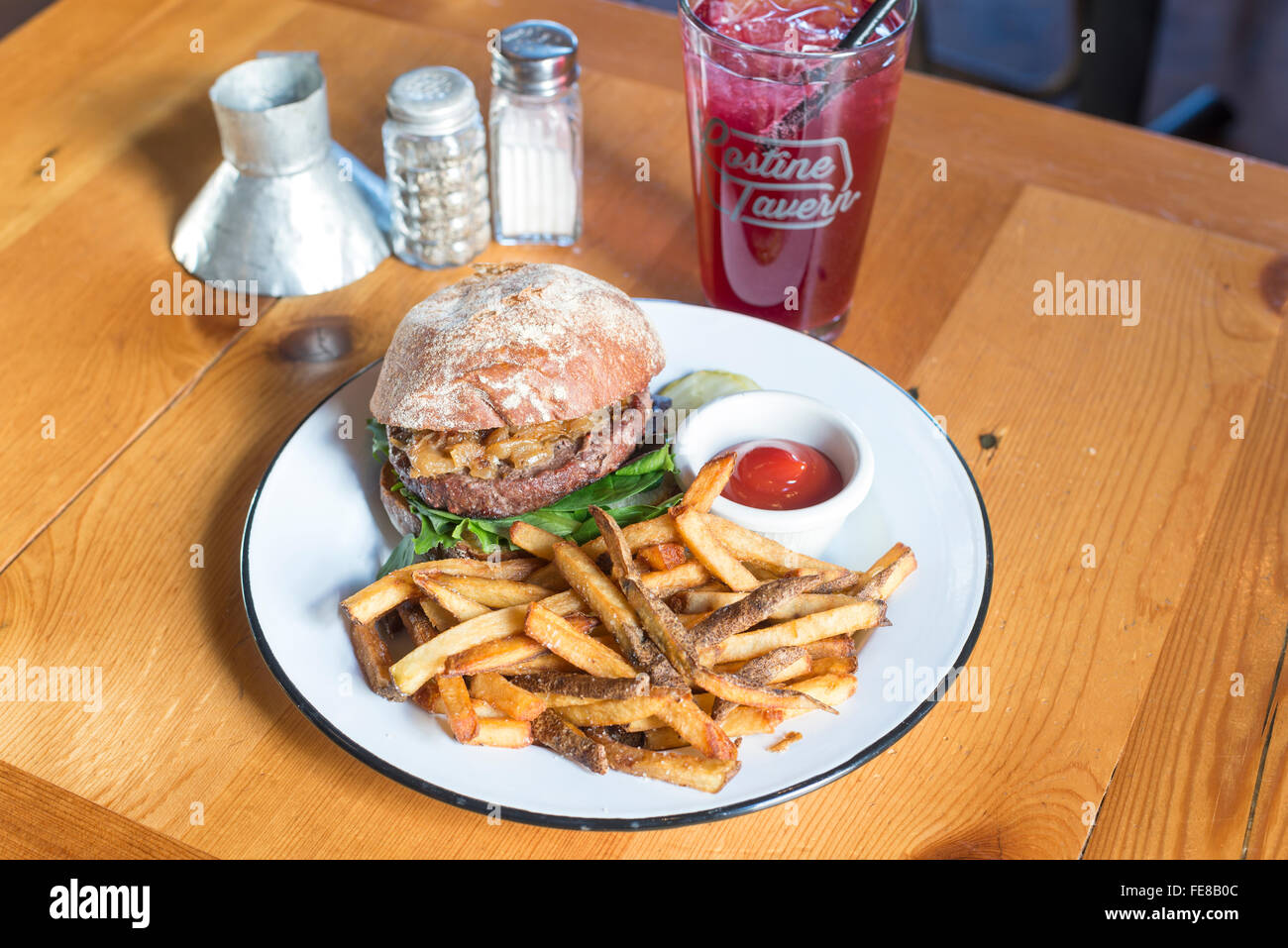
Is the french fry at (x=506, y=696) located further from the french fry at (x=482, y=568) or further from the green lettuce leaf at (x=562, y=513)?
the green lettuce leaf at (x=562, y=513)

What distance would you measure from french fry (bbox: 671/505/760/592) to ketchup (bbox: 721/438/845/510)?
266 millimetres

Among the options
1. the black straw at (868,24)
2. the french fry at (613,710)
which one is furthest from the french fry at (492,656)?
the black straw at (868,24)

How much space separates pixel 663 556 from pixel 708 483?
0.53ft

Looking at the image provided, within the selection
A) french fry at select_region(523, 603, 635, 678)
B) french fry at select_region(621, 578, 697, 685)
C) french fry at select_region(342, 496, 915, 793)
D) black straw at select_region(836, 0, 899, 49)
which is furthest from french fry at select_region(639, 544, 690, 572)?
black straw at select_region(836, 0, 899, 49)

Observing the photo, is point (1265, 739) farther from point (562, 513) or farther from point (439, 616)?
point (439, 616)

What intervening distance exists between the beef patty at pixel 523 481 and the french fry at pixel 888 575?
0.55m

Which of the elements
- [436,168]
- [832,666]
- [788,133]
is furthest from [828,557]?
[436,168]

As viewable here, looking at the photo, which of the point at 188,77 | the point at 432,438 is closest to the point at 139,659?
the point at 432,438

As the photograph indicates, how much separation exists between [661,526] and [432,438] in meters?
0.49

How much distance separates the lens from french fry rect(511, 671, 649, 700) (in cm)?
170

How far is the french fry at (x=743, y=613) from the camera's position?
1776 millimetres

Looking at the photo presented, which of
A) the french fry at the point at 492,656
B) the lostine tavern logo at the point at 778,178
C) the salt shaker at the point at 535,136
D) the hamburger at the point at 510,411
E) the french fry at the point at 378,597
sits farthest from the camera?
the salt shaker at the point at 535,136

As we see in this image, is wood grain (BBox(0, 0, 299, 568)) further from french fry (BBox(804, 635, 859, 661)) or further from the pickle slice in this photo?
french fry (BBox(804, 635, 859, 661))

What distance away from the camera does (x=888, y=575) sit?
193 cm
